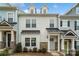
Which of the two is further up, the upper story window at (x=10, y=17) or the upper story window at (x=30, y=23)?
the upper story window at (x=10, y=17)

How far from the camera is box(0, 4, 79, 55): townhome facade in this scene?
10.2m

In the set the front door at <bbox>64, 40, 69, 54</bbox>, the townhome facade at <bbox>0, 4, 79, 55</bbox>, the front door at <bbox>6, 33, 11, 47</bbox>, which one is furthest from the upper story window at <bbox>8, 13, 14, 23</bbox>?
the front door at <bbox>64, 40, 69, 54</bbox>

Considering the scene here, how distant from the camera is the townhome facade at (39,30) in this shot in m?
10.2

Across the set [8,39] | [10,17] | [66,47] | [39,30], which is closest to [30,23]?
[39,30]

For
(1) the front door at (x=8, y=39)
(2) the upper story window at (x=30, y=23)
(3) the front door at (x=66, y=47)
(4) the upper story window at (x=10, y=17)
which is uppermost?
(4) the upper story window at (x=10, y=17)

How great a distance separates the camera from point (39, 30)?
10172 millimetres

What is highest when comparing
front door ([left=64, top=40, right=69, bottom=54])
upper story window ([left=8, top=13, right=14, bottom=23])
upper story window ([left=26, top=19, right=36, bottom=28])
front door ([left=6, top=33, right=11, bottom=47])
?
upper story window ([left=8, top=13, right=14, bottom=23])

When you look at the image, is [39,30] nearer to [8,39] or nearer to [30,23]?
[30,23]

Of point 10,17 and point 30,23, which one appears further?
point 30,23

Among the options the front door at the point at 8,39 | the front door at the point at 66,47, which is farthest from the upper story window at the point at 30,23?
the front door at the point at 66,47

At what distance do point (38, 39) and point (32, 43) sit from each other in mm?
338

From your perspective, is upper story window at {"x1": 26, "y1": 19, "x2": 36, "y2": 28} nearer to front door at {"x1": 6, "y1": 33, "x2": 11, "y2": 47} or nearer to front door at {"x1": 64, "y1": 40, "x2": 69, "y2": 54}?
front door at {"x1": 6, "y1": 33, "x2": 11, "y2": 47}

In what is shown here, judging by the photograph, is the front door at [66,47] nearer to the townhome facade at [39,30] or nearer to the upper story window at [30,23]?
the townhome facade at [39,30]

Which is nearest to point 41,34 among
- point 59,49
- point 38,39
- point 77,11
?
point 38,39
